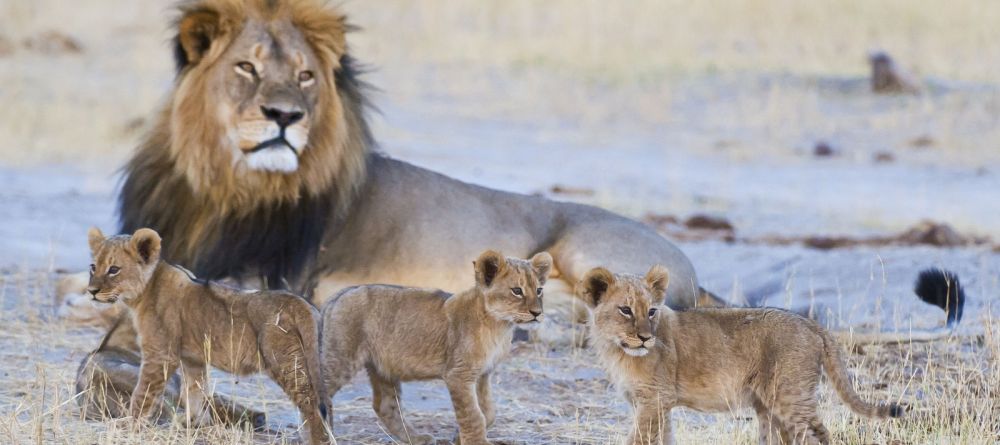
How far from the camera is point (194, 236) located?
6.57 metres

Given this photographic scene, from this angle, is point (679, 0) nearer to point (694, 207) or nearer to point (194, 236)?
point (694, 207)

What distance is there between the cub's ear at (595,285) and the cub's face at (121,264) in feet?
4.21

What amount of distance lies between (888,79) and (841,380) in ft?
46.7

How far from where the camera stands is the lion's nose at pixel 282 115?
6246mm

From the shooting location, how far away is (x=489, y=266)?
4.54 meters

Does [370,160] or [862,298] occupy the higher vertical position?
[370,160]

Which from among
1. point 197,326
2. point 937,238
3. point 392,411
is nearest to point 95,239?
point 197,326

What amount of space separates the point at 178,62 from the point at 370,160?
0.97m

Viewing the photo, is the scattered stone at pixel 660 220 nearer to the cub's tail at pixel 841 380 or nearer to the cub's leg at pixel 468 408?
the cub's tail at pixel 841 380

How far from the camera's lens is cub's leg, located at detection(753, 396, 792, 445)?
4.62 metres

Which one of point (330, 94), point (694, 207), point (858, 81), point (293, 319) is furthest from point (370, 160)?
point (858, 81)

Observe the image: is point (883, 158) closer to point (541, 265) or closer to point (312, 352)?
point (541, 265)

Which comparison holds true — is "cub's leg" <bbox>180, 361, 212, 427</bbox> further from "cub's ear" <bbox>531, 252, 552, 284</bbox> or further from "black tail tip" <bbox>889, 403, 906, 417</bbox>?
"black tail tip" <bbox>889, 403, 906, 417</bbox>

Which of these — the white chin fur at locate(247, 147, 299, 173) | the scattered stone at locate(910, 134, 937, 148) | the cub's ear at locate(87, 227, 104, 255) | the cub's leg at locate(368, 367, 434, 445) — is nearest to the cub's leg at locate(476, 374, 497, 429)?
the cub's leg at locate(368, 367, 434, 445)
